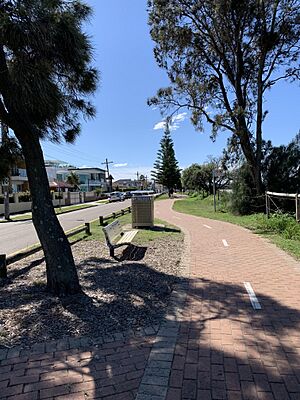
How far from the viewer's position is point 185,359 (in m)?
3.47

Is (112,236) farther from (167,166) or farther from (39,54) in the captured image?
(167,166)

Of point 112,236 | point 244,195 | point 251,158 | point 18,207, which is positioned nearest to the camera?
point 112,236

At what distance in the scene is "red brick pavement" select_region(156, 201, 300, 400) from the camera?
9.76 feet

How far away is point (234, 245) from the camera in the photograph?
33.6 ft

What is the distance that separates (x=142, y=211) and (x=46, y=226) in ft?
29.9

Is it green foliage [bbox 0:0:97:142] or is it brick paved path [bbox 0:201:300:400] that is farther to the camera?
green foliage [bbox 0:0:97:142]

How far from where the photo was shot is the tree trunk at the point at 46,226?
5.29 m

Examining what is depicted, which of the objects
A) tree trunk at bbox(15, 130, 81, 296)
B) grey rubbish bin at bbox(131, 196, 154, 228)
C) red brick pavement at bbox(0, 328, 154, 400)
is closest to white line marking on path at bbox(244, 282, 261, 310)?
red brick pavement at bbox(0, 328, 154, 400)

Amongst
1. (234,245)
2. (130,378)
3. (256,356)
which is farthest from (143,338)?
(234,245)

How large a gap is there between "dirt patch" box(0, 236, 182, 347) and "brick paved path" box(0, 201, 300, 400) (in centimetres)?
26

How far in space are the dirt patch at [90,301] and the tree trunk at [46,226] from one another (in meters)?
0.26

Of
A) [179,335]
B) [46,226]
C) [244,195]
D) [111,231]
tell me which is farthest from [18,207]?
[179,335]

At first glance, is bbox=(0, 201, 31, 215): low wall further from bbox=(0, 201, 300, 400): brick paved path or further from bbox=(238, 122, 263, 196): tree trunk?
bbox=(0, 201, 300, 400): brick paved path

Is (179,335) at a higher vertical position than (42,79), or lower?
lower
